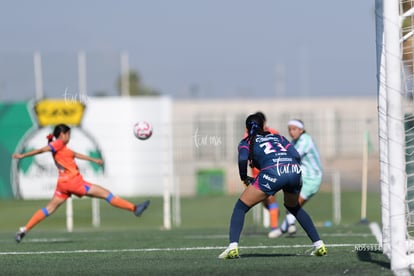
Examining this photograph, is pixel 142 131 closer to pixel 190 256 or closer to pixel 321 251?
pixel 190 256

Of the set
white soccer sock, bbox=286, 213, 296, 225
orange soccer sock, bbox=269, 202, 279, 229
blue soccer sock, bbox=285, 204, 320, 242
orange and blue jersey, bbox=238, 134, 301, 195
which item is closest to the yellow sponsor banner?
orange soccer sock, bbox=269, 202, 279, 229

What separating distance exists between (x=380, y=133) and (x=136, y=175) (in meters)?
15.2

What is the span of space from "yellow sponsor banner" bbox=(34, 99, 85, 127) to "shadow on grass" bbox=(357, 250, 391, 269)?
20468 millimetres

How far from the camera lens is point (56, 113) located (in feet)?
99.5

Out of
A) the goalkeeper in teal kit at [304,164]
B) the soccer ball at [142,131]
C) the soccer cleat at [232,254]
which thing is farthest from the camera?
the soccer ball at [142,131]

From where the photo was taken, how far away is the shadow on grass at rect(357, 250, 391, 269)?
382 inches

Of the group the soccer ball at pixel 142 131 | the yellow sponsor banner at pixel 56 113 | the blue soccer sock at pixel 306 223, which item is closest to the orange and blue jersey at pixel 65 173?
the soccer ball at pixel 142 131

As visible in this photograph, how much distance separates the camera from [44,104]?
30.7m

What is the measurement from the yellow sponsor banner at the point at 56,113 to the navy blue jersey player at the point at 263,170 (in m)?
20.3

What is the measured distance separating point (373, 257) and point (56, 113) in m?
21.2

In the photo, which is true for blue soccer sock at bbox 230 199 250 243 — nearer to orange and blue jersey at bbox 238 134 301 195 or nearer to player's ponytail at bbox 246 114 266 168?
orange and blue jersey at bbox 238 134 301 195

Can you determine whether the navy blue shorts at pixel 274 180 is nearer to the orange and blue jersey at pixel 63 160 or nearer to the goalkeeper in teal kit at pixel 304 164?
the goalkeeper in teal kit at pixel 304 164

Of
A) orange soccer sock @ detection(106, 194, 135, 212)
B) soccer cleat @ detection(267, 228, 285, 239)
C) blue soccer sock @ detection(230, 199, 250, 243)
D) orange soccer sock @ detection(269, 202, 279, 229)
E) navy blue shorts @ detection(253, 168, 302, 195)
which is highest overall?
navy blue shorts @ detection(253, 168, 302, 195)

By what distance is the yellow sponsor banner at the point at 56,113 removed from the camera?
30.4 m
